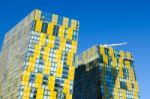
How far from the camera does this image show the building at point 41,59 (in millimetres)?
138625

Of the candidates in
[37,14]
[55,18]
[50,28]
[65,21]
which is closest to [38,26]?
[50,28]

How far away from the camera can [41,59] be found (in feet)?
473

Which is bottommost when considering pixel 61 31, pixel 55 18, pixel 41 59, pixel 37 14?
pixel 41 59

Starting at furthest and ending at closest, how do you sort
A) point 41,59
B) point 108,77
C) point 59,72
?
point 108,77 < point 59,72 < point 41,59

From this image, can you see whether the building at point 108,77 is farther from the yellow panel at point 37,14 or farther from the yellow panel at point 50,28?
the yellow panel at point 37,14

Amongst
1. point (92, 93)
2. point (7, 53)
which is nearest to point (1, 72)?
point (7, 53)

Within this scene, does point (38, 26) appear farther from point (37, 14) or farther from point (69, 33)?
point (69, 33)

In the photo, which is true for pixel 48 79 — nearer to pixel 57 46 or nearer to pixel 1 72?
pixel 57 46

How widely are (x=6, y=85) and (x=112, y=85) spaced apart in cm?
6253

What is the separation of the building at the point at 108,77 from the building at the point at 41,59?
124ft

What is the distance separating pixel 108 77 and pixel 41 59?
2166 inches

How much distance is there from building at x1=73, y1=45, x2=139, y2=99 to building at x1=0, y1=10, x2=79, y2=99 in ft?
124

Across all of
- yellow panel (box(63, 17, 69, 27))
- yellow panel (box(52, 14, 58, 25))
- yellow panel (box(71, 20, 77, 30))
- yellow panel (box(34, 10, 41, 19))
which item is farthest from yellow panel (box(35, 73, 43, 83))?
yellow panel (box(71, 20, 77, 30))

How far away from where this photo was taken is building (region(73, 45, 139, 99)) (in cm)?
18150
